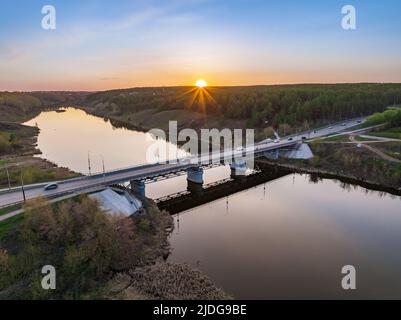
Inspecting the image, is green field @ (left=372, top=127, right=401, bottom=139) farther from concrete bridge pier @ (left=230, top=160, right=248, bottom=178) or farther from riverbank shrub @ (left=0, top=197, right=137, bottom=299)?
riverbank shrub @ (left=0, top=197, right=137, bottom=299)

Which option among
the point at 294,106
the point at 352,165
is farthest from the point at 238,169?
the point at 294,106

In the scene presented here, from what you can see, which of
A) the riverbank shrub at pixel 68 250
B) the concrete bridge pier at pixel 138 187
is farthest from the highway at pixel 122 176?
the riverbank shrub at pixel 68 250

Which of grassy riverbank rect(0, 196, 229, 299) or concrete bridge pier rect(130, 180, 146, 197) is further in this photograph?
concrete bridge pier rect(130, 180, 146, 197)

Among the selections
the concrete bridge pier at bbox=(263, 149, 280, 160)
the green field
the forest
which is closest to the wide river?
the concrete bridge pier at bbox=(263, 149, 280, 160)

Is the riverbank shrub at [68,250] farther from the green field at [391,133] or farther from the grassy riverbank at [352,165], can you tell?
the green field at [391,133]

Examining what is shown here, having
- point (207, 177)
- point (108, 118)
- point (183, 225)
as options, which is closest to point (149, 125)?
point (108, 118)

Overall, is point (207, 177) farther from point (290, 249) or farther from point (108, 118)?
point (108, 118)

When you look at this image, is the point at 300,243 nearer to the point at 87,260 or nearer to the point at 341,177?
the point at 87,260
